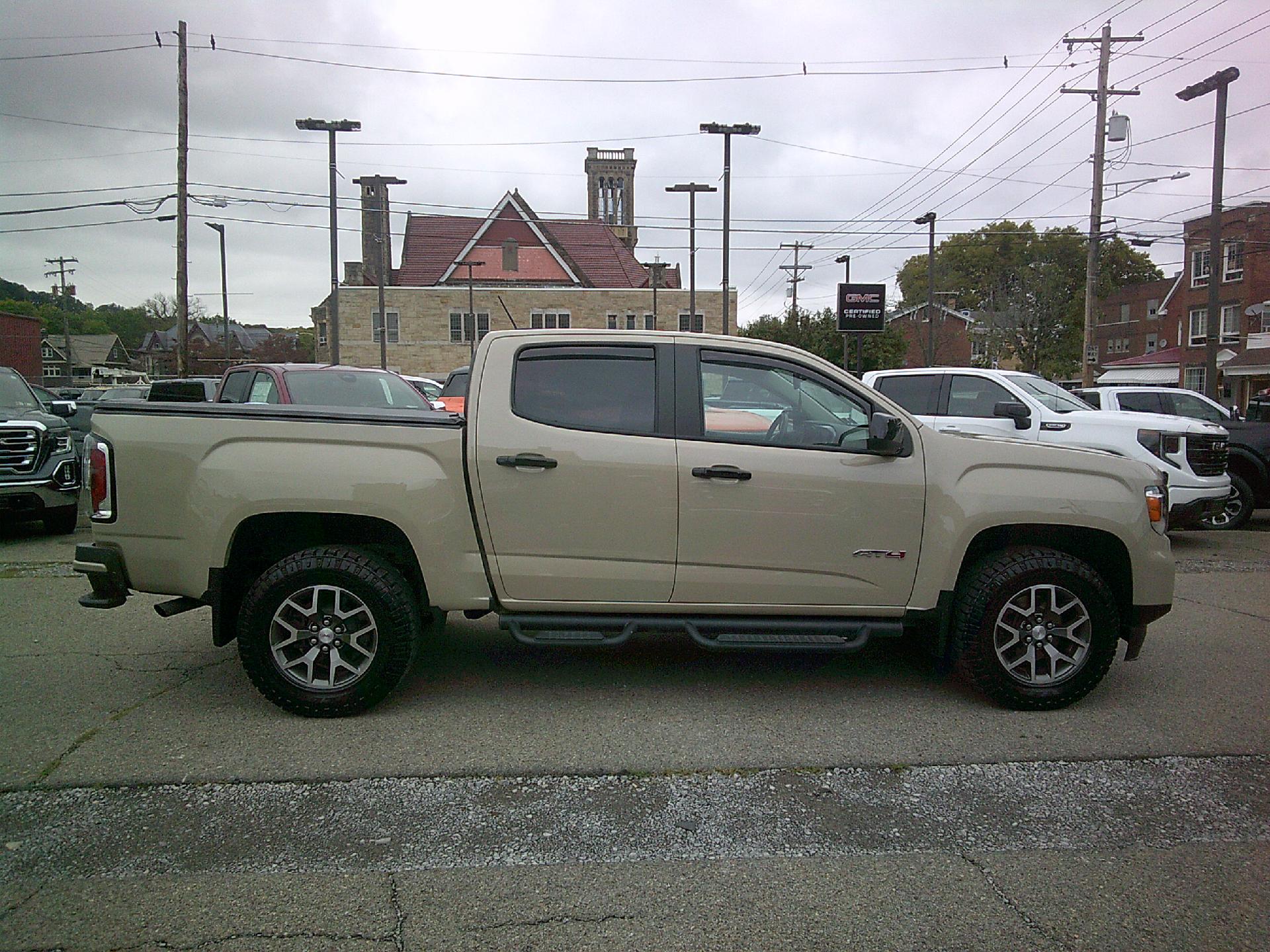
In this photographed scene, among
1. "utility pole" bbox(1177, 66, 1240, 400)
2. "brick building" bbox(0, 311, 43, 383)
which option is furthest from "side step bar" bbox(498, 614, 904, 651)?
"brick building" bbox(0, 311, 43, 383)

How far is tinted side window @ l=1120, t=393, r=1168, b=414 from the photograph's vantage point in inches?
519

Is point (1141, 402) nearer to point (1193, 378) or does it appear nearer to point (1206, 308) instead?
point (1206, 308)

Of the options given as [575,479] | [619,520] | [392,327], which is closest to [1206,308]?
[619,520]

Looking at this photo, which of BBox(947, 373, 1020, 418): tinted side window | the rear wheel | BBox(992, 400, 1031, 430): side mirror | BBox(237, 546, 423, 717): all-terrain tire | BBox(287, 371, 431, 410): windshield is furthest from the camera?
the rear wheel

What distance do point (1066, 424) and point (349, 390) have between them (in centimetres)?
819

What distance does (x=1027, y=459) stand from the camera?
4586 mm

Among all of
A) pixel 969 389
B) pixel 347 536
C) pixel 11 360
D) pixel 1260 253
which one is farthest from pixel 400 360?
pixel 347 536

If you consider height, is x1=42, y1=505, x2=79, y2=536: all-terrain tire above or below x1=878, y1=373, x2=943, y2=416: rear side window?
below

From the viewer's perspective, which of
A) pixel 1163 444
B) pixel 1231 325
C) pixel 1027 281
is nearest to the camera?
pixel 1163 444

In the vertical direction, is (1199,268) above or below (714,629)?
above

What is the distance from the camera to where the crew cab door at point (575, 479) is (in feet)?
14.3

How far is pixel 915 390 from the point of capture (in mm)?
11008

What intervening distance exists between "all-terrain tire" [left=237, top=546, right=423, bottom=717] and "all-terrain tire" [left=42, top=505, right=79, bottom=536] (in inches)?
273

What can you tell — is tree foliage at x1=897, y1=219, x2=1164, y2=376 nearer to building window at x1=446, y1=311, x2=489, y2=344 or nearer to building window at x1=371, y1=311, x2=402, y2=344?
building window at x1=446, y1=311, x2=489, y2=344
